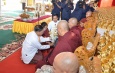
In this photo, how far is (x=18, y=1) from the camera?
501 inches

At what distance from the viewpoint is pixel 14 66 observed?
2.62 meters

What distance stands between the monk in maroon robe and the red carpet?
0.54 metres

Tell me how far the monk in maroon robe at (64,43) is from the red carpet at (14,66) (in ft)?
1.78

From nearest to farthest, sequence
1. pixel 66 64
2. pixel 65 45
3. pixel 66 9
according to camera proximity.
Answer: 1. pixel 66 64
2. pixel 65 45
3. pixel 66 9

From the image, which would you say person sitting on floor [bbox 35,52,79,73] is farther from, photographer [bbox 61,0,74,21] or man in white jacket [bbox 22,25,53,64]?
photographer [bbox 61,0,74,21]

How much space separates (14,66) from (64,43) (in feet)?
3.93

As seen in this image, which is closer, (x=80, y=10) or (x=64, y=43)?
(x=64, y=43)

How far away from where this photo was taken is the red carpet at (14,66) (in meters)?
2.49

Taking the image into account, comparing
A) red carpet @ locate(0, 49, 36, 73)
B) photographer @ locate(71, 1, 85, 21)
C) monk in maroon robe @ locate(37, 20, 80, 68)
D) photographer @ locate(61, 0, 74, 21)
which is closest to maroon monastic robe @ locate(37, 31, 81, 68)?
monk in maroon robe @ locate(37, 20, 80, 68)

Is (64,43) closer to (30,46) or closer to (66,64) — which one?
(66,64)

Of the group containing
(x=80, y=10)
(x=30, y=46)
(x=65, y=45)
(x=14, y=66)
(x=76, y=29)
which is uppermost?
(x=80, y=10)

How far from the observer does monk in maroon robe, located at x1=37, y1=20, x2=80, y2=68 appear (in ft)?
6.08

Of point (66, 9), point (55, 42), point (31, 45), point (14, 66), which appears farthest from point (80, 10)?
point (14, 66)

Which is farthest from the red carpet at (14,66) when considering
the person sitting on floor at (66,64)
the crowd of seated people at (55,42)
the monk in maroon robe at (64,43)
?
the person sitting on floor at (66,64)
